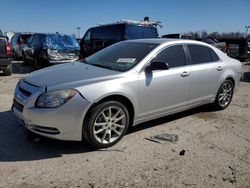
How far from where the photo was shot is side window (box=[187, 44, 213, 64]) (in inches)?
199

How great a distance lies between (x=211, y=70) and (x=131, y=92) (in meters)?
2.09

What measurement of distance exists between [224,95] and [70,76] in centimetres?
352

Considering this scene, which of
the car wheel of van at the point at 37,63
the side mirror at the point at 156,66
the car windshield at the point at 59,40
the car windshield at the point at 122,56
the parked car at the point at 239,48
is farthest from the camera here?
the parked car at the point at 239,48

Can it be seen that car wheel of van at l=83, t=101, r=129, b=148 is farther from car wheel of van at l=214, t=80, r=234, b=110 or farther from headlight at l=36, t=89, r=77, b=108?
car wheel of van at l=214, t=80, r=234, b=110

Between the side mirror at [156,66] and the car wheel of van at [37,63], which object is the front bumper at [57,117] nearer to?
the side mirror at [156,66]

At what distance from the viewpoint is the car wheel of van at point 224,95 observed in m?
5.73

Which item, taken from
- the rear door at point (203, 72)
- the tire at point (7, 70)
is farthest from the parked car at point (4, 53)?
the rear door at point (203, 72)

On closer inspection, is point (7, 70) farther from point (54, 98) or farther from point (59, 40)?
point (54, 98)

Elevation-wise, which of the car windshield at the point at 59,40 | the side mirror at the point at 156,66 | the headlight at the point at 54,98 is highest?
the car windshield at the point at 59,40

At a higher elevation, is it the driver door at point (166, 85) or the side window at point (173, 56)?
the side window at point (173, 56)

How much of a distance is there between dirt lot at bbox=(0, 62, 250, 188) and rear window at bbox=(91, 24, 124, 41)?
210 inches

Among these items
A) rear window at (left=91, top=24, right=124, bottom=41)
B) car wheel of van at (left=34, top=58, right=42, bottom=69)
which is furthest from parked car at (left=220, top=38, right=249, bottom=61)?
car wheel of van at (left=34, top=58, right=42, bottom=69)

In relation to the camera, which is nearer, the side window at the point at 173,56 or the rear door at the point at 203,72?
the side window at the point at 173,56

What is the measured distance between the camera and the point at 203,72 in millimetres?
5098
